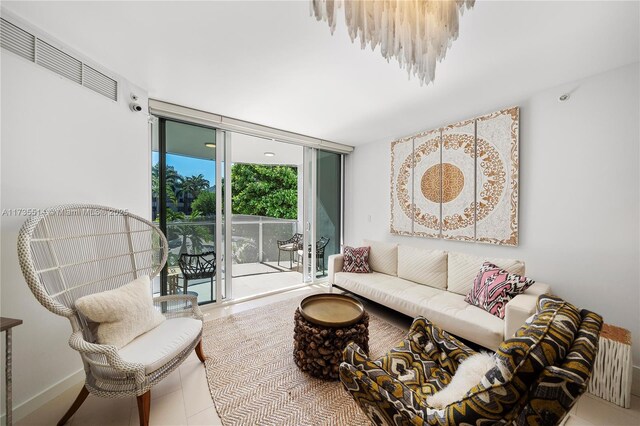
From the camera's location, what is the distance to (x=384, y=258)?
3352 millimetres

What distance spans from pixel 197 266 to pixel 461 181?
338cm

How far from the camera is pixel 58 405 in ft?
5.19

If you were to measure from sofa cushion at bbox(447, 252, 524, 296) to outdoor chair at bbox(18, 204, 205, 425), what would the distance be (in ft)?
8.26

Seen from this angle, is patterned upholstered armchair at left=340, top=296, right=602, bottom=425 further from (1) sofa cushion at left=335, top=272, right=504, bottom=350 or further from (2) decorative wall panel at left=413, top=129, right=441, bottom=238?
(2) decorative wall panel at left=413, top=129, right=441, bottom=238

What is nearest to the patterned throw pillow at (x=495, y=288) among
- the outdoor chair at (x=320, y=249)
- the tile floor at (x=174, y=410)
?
the tile floor at (x=174, y=410)

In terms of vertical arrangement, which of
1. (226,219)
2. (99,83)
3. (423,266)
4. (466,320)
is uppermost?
(99,83)

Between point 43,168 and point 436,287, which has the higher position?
point 43,168

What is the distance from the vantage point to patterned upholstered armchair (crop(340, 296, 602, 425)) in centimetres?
71

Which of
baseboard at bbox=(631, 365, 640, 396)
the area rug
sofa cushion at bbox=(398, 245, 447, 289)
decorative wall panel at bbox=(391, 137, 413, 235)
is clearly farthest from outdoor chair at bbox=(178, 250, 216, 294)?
baseboard at bbox=(631, 365, 640, 396)

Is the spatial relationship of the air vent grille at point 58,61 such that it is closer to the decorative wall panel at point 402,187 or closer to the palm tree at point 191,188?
the palm tree at point 191,188

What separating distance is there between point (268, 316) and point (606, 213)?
11.0ft

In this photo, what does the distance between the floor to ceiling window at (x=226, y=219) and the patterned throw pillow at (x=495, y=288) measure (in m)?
2.47

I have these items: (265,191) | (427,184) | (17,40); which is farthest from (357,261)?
(265,191)

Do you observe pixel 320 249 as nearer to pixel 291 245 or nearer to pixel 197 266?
pixel 291 245
